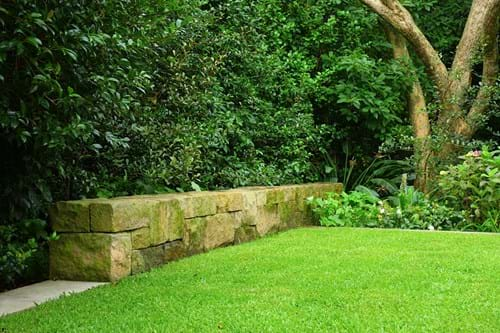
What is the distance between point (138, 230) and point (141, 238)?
2.8 inches

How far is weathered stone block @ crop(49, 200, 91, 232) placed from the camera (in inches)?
153

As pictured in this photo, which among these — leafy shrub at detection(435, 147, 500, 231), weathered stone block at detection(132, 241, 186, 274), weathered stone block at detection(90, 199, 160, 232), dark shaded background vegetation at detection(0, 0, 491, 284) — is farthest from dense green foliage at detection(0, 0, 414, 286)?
leafy shrub at detection(435, 147, 500, 231)

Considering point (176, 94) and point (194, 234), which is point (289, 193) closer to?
point (176, 94)

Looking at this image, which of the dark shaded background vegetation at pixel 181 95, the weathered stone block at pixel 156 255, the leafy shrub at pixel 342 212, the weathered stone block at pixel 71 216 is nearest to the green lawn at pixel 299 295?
the weathered stone block at pixel 156 255

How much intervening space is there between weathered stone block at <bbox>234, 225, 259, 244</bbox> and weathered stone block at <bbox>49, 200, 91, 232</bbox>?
1.93 metres

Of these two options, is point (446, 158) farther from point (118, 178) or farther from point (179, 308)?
point (179, 308)

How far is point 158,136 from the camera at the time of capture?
5465mm

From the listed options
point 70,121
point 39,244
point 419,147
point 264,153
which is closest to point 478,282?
point 70,121

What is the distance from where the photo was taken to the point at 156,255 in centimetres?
438

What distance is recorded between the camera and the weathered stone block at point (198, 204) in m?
4.75

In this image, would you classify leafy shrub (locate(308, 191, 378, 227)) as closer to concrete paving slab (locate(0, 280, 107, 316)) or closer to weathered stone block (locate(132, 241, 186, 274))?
weathered stone block (locate(132, 241, 186, 274))

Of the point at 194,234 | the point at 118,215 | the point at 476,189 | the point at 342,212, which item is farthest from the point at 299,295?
the point at 476,189

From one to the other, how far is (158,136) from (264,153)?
8.45 ft

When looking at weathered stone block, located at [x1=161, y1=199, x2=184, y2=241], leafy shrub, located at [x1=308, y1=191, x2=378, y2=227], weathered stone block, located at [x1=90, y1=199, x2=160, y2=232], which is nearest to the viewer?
weathered stone block, located at [x1=90, y1=199, x2=160, y2=232]
